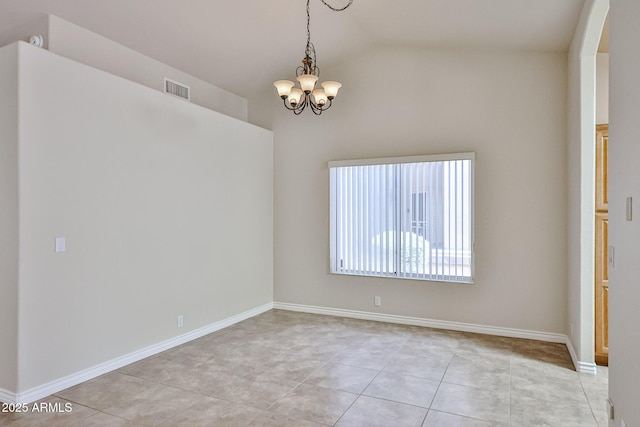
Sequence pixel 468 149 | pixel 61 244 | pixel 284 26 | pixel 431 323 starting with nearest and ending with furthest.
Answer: pixel 61 244 < pixel 284 26 < pixel 468 149 < pixel 431 323

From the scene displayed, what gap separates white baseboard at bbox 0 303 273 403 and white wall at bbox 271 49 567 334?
1.39 meters

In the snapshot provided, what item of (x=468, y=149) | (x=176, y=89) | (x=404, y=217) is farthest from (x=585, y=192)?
(x=176, y=89)

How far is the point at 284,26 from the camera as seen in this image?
14.8 feet

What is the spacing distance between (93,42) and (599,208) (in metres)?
5.04

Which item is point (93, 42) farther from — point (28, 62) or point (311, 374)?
point (311, 374)

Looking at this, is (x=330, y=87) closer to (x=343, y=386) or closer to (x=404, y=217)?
(x=404, y=217)

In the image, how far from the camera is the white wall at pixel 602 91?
13.1ft

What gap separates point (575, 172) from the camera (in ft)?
12.6
